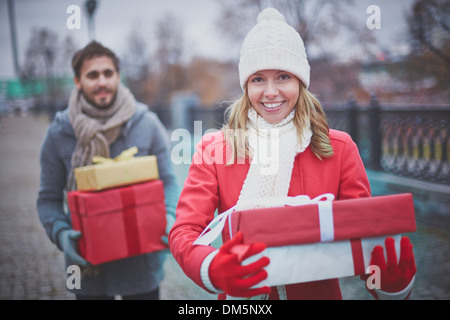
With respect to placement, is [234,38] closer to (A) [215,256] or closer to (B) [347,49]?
(B) [347,49]

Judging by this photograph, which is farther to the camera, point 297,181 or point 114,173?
point 114,173

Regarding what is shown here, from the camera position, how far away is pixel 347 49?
13695 mm

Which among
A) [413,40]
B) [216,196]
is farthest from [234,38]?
[216,196]

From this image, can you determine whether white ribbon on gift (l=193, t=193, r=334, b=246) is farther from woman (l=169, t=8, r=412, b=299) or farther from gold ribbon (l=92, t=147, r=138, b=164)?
gold ribbon (l=92, t=147, r=138, b=164)

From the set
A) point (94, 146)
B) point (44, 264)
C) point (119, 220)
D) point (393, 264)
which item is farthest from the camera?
point (44, 264)

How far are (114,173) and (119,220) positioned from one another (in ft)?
0.82

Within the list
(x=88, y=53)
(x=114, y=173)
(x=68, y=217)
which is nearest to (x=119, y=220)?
(x=114, y=173)

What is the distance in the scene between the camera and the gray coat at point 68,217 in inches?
96.3

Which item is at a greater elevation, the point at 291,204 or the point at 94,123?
the point at 94,123

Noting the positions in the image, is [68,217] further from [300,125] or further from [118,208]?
[300,125]

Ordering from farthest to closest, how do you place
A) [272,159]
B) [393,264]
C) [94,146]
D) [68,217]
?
[68,217]
[94,146]
[272,159]
[393,264]

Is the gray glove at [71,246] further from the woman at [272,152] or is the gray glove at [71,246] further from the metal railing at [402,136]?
the metal railing at [402,136]

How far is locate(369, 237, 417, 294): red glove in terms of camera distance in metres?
1.34

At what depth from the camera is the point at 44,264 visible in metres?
5.10
